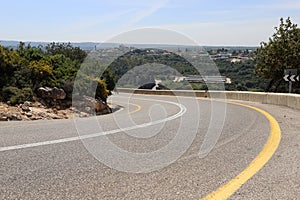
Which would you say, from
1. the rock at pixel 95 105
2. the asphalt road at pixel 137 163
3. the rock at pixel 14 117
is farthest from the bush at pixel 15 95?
the asphalt road at pixel 137 163

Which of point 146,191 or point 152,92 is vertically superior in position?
point 146,191

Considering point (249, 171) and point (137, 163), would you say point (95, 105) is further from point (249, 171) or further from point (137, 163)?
point (249, 171)

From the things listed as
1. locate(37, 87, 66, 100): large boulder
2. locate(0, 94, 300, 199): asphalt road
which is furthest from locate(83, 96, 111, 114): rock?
locate(0, 94, 300, 199): asphalt road

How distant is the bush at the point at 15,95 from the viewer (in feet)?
55.4

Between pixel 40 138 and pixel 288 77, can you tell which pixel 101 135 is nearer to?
pixel 40 138

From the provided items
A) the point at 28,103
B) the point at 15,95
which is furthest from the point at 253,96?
the point at 15,95

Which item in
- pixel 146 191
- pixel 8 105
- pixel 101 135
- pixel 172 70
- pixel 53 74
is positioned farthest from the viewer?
pixel 53 74

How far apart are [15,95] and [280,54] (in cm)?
2403

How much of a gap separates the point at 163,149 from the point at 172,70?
7.01 meters

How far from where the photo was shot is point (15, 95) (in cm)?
1728

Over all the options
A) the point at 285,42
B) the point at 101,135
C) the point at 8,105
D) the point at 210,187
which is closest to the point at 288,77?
the point at 285,42

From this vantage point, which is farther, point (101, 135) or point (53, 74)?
point (53, 74)

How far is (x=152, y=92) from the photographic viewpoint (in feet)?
141

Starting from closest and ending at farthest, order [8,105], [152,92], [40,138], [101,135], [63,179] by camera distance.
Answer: [63,179] → [40,138] → [101,135] → [8,105] → [152,92]
